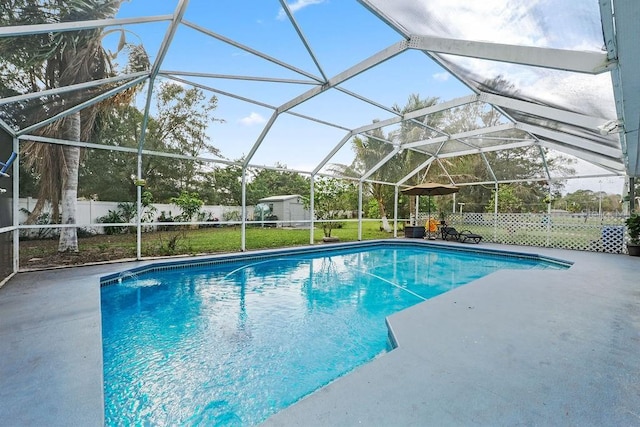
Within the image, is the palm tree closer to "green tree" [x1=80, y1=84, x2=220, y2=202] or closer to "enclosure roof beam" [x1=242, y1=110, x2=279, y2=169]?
"green tree" [x1=80, y1=84, x2=220, y2=202]

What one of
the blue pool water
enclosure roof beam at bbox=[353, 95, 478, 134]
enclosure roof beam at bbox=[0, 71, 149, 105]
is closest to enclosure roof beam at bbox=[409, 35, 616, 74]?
the blue pool water

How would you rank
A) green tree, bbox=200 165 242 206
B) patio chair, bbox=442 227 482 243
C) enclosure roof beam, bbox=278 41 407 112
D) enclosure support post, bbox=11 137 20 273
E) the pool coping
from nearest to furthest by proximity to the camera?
enclosure roof beam, bbox=278 41 407 112 < enclosure support post, bbox=11 137 20 273 < the pool coping < green tree, bbox=200 165 242 206 < patio chair, bbox=442 227 482 243

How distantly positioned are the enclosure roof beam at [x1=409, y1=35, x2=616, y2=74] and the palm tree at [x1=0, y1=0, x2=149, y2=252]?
391cm

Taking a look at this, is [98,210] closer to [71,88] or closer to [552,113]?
[71,88]

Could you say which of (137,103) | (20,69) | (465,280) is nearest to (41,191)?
(137,103)

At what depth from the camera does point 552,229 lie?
11.1m

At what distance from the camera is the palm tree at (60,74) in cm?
334

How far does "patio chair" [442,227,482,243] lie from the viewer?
480 inches

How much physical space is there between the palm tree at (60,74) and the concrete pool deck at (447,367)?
2.96 metres

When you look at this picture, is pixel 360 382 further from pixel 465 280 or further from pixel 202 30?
pixel 465 280

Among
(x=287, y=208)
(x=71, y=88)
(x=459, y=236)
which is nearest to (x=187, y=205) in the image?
(x=71, y=88)

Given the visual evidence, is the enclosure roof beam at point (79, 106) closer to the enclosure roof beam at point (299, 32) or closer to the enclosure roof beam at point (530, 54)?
the enclosure roof beam at point (299, 32)

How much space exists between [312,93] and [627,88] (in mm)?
5068

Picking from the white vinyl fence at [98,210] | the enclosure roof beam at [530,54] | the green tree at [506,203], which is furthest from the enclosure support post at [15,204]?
the green tree at [506,203]
